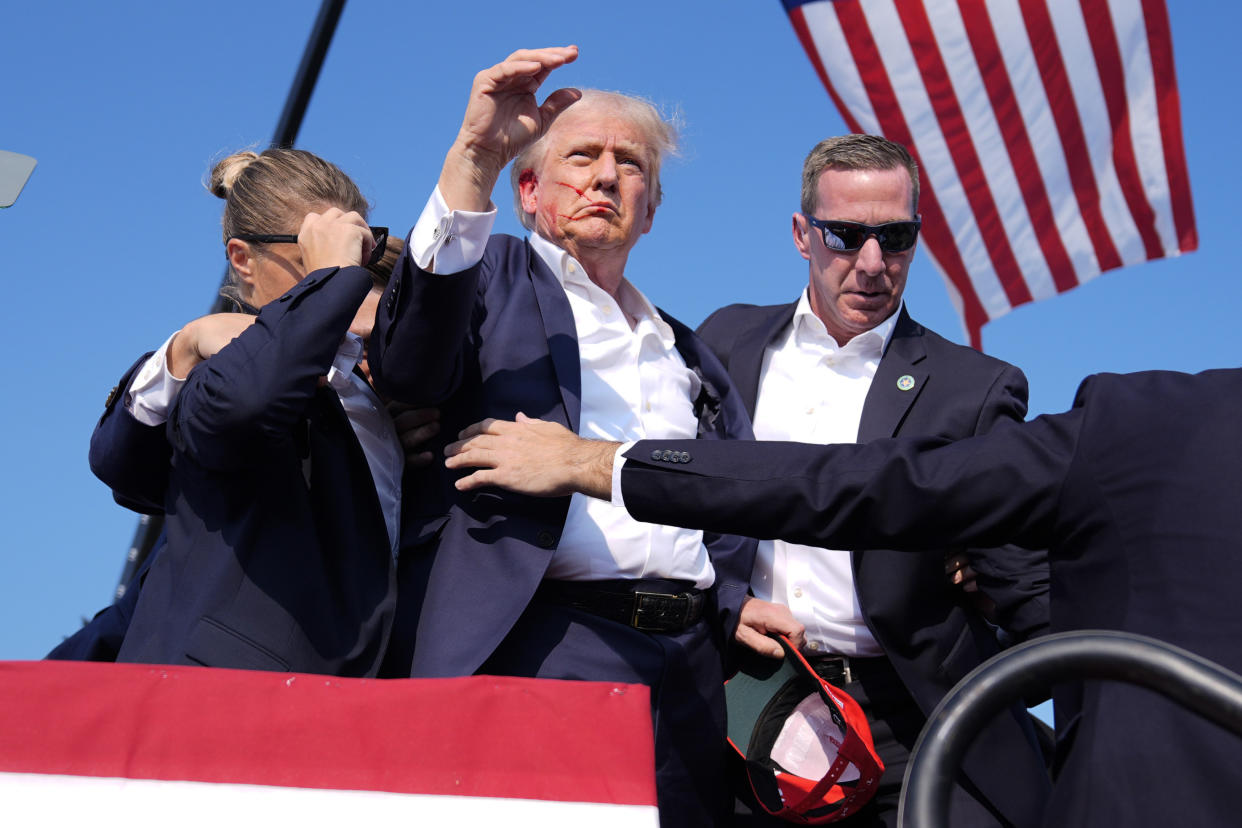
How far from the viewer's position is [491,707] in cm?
218

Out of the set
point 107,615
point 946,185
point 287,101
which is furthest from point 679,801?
point 946,185

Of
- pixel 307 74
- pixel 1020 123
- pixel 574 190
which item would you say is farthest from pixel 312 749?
pixel 1020 123

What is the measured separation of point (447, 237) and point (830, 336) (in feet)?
6.06

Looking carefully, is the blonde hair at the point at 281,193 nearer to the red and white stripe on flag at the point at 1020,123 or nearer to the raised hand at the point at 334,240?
the raised hand at the point at 334,240

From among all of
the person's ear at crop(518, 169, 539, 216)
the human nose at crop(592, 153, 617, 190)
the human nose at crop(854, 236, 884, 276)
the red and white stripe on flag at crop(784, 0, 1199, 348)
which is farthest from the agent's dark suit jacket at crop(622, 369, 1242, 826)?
the red and white stripe on flag at crop(784, 0, 1199, 348)

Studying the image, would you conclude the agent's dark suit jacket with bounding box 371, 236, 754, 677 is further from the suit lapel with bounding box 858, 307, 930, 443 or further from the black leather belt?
the suit lapel with bounding box 858, 307, 930, 443

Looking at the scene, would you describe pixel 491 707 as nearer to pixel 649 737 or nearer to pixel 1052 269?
pixel 649 737

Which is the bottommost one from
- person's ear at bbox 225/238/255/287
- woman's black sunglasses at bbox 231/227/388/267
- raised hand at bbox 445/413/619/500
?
raised hand at bbox 445/413/619/500

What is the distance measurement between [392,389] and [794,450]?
3.05 ft

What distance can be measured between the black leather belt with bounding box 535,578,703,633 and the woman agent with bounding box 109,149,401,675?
423 millimetres

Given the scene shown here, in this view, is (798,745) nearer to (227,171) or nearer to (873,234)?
(873,234)

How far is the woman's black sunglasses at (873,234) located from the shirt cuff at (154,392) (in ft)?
7.51

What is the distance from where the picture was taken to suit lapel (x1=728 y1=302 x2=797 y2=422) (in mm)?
4199

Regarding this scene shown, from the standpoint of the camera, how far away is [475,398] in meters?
3.20
